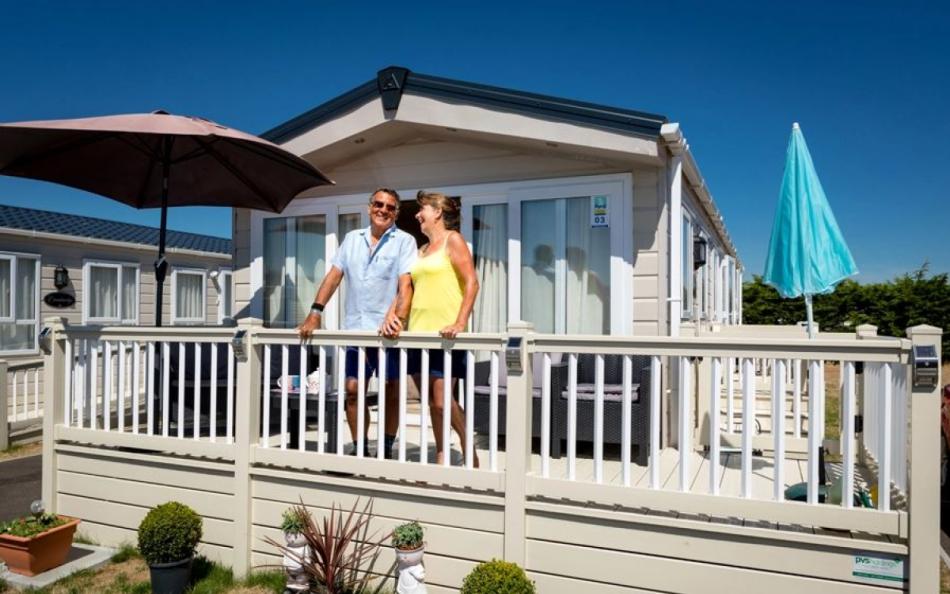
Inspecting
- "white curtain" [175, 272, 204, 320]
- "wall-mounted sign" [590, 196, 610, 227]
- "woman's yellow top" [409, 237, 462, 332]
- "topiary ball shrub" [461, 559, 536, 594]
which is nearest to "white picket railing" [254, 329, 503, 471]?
"woman's yellow top" [409, 237, 462, 332]

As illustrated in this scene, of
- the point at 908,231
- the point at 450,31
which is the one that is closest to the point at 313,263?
the point at 450,31

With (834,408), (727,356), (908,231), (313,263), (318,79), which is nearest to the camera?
(727,356)

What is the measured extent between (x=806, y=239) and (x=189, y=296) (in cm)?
1085

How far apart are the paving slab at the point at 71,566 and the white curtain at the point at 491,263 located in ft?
9.28

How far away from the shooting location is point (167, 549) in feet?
10.5

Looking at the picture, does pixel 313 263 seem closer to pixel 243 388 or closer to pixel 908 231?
pixel 243 388

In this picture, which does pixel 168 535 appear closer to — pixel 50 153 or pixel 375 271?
pixel 375 271

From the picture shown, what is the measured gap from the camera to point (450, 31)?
10258mm

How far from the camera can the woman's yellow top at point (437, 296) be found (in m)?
3.34

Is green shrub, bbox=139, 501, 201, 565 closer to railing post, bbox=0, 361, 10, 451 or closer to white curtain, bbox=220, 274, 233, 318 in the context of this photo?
railing post, bbox=0, 361, 10, 451

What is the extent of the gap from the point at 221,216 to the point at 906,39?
38.0 ft

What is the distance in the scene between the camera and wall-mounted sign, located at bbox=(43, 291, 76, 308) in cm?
932

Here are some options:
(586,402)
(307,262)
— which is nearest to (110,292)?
(307,262)

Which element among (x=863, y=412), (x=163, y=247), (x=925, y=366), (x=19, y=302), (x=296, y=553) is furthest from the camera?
(x=19, y=302)
